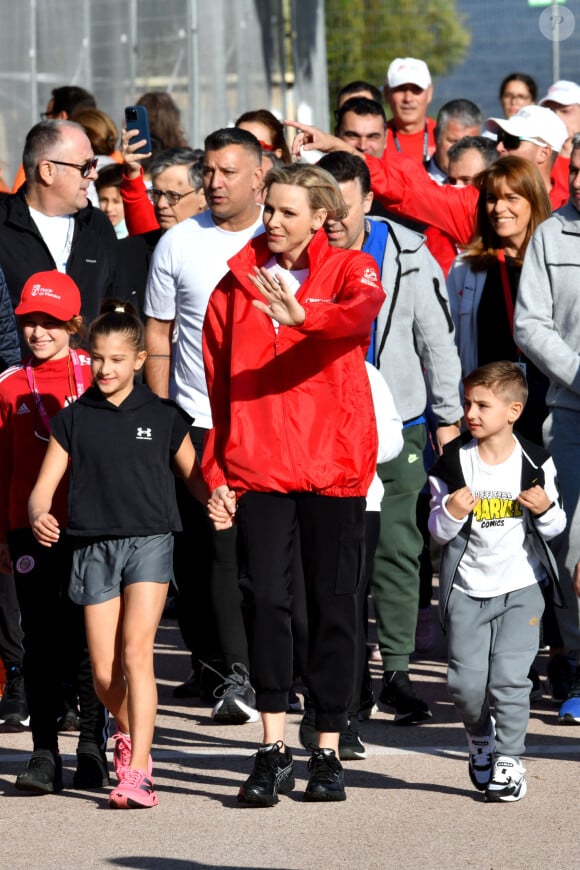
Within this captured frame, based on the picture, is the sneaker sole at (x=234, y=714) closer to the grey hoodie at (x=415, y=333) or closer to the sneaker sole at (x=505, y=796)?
the grey hoodie at (x=415, y=333)

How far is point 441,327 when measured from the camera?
7.56 meters

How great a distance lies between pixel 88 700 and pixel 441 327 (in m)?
2.30

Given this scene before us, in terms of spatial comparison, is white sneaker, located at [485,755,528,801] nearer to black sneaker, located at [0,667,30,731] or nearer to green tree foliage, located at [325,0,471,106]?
black sneaker, located at [0,667,30,731]

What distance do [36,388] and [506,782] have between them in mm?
2240

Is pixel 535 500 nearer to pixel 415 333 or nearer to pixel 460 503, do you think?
pixel 460 503

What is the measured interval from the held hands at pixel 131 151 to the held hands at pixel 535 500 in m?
3.70

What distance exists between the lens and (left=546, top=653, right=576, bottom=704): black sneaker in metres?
7.52

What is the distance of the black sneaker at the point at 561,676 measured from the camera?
296 inches

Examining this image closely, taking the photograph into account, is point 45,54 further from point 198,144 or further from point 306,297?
point 306,297

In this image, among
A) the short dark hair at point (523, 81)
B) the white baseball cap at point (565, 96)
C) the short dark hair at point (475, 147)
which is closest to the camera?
the short dark hair at point (475, 147)

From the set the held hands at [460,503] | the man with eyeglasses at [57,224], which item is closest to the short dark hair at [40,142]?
the man with eyeglasses at [57,224]

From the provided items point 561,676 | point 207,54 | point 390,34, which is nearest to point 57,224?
point 561,676

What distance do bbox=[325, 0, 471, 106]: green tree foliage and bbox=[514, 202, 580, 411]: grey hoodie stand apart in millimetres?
38386

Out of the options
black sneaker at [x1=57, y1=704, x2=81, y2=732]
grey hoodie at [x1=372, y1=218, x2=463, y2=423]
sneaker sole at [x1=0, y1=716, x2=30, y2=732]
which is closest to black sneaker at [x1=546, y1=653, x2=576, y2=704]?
grey hoodie at [x1=372, y1=218, x2=463, y2=423]
